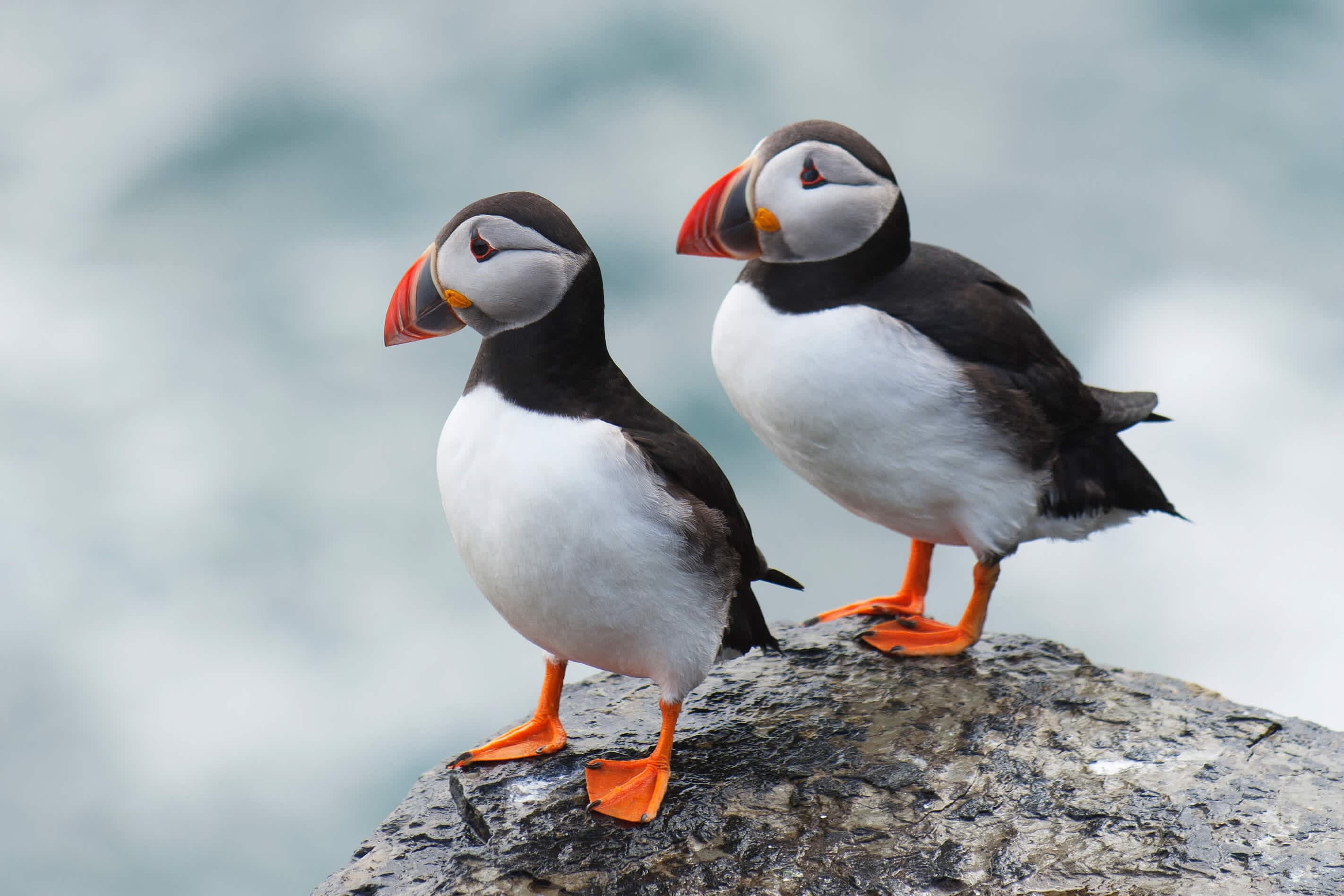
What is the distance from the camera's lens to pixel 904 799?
4121mm

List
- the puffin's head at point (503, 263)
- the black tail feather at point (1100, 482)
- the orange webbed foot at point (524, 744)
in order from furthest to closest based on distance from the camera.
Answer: the black tail feather at point (1100, 482) → the orange webbed foot at point (524, 744) → the puffin's head at point (503, 263)

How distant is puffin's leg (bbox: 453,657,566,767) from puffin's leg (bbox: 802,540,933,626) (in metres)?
1.33

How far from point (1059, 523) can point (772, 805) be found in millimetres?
1703

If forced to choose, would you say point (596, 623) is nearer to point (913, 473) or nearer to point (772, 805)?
point (772, 805)

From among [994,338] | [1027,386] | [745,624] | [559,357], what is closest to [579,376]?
[559,357]

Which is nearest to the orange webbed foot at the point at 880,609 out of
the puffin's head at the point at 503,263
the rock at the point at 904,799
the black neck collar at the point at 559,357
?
the rock at the point at 904,799

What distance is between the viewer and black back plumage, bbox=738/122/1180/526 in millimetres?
4684

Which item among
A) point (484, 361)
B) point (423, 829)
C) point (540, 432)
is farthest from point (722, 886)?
point (484, 361)

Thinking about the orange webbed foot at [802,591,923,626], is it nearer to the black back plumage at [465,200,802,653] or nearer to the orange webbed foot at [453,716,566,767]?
the orange webbed foot at [453,716,566,767]

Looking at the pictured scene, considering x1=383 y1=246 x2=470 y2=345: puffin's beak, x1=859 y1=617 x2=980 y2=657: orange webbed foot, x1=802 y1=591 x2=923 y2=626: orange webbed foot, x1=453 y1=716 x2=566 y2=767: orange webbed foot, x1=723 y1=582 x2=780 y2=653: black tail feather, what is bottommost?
x1=453 y1=716 x2=566 y2=767: orange webbed foot

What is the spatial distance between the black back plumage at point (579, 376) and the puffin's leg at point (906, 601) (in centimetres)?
166

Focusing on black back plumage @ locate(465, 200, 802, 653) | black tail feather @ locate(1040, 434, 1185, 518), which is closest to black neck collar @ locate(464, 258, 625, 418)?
black back plumage @ locate(465, 200, 802, 653)

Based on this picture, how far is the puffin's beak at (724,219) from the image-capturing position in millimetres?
4543

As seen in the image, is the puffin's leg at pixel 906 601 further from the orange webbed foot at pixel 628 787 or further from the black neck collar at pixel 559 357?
the black neck collar at pixel 559 357
